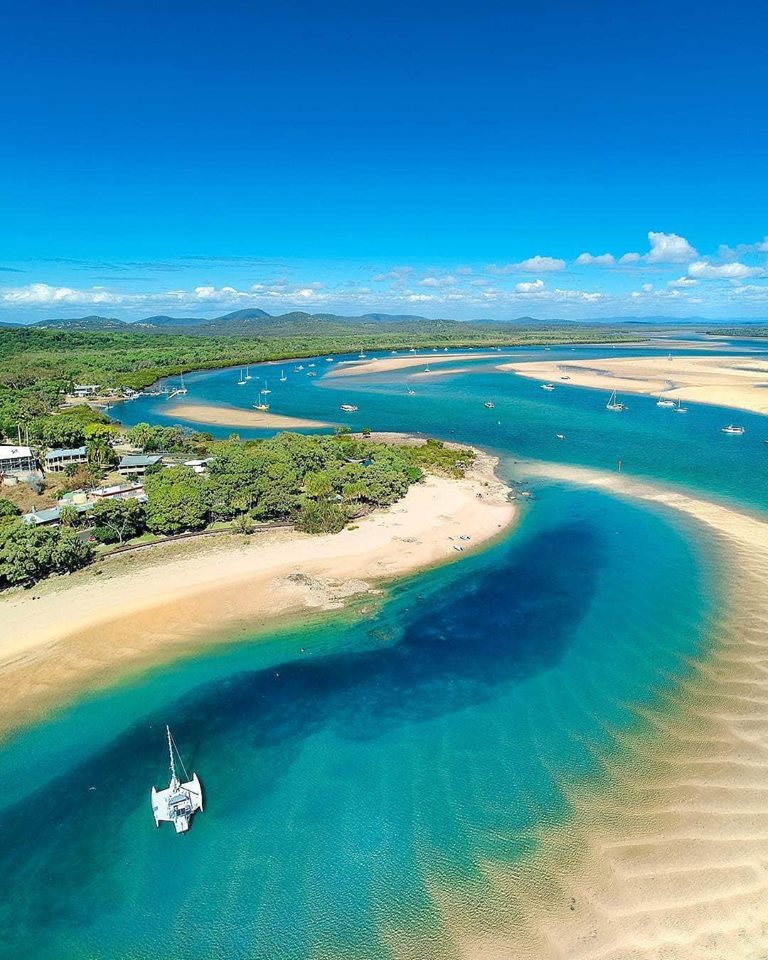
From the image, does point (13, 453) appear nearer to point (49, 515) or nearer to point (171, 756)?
point (49, 515)

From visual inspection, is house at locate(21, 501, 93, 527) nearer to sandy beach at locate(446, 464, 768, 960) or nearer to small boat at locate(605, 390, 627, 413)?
sandy beach at locate(446, 464, 768, 960)

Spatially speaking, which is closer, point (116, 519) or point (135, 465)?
point (116, 519)

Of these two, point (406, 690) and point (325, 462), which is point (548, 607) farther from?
point (325, 462)

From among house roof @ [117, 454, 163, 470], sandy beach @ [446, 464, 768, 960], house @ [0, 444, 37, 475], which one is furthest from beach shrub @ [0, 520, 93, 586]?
sandy beach @ [446, 464, 768, 960]

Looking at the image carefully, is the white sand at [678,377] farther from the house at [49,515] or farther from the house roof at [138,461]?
the house at [49,515]

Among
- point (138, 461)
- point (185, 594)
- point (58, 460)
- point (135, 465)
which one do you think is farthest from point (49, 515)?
point (58, 460)
